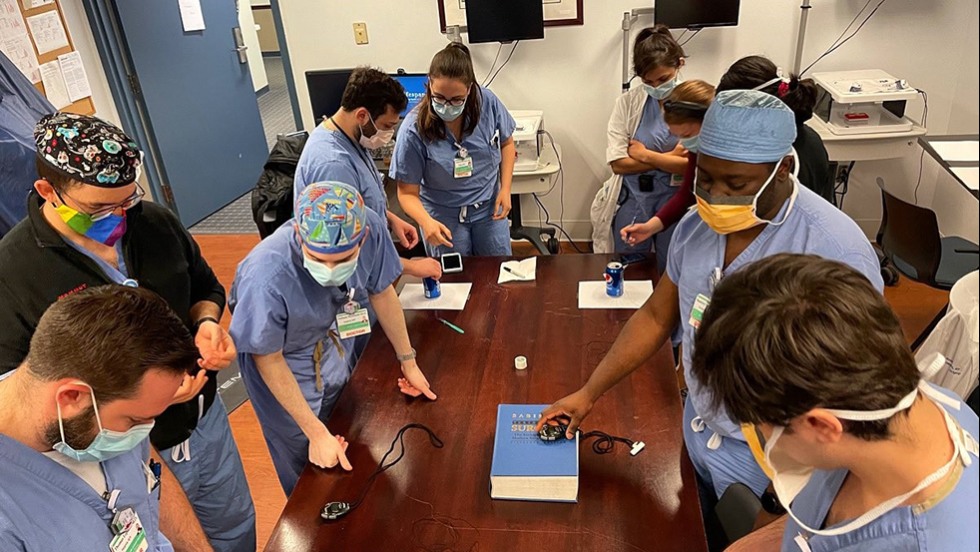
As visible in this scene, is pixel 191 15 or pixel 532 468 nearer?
pixel 532 468

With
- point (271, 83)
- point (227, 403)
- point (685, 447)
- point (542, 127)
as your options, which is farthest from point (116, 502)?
point (271, 83)

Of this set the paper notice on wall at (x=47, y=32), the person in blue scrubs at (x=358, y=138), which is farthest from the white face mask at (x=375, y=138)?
the paper notice on wall at (x=47, y=32)

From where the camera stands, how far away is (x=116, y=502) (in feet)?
3.83

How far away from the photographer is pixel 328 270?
1.50 metres

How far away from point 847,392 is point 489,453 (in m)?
0.94

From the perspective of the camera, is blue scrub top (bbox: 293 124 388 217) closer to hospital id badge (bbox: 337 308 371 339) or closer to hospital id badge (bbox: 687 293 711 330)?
Result: hospital id badge (bbox: 337 308 371 339)

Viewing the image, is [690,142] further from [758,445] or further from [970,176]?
[970,176]

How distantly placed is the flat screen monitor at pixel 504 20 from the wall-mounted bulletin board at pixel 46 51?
2.32 m

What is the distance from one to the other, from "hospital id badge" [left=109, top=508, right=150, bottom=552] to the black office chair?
2.70 m

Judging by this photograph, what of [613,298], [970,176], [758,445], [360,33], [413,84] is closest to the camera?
[970,176]

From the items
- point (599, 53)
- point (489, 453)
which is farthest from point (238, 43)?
point (489, 453)

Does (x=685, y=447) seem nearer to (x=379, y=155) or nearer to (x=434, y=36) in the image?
(x=379, y=155)

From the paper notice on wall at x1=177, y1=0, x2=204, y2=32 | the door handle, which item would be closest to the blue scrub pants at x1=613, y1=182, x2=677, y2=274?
the paper notice on wall at x1=177, y1=0, x2=204, y2=32

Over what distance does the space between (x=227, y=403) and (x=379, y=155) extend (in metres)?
1.65
